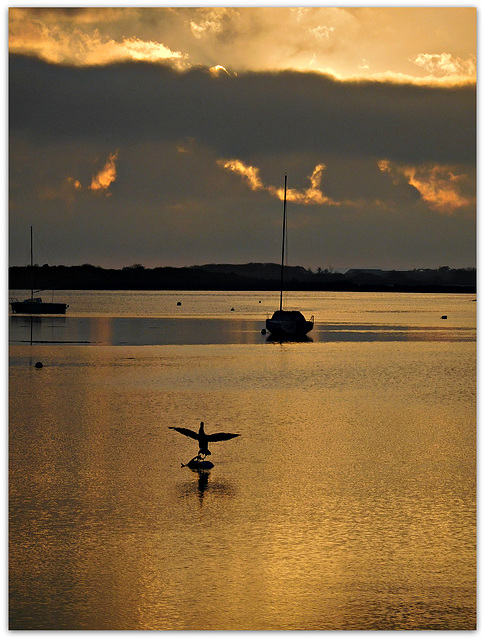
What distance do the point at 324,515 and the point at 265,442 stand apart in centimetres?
839

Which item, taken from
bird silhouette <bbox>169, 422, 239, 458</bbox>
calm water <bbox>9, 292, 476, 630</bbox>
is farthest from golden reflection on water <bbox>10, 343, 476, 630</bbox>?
bird silhouette <bbox>169, 422, 239, 458</bbox>

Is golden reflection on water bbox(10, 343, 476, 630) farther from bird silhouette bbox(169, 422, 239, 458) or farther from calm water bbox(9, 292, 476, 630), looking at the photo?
bird silhouette bbox(169, 422, 239, 458)

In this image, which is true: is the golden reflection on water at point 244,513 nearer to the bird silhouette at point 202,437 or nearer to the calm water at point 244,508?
the calm water at point 244,508

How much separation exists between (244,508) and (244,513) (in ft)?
1.39

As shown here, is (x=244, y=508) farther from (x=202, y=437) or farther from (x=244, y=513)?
(x=202, y=437)

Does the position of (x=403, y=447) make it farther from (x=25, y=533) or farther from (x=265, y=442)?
(x=25, y=533)

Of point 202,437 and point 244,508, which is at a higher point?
point 202,437

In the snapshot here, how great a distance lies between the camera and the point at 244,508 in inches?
762

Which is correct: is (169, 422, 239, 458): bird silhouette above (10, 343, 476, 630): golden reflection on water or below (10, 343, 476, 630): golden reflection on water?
above

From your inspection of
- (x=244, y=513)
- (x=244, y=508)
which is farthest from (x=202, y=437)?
(x=244, y=513)

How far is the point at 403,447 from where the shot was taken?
1048 inches

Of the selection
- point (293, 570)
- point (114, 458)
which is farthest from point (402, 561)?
point (114, 458)

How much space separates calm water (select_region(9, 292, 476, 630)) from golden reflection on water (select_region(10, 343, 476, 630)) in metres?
0.05

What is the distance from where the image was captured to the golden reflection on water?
45.3 ft
